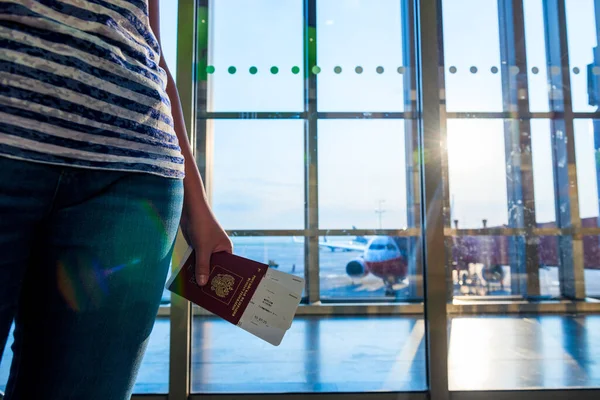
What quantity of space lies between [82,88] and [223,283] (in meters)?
0.30

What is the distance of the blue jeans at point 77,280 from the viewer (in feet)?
1.33

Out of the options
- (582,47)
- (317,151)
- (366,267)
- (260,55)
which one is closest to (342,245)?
(366,267)

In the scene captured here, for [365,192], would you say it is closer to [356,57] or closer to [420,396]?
[356,57]

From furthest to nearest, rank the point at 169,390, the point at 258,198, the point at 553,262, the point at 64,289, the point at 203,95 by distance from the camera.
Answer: the point at 553,262 < the point at 258,198 < the point at 203,95 < the point at 169,390 < the point at 64,289

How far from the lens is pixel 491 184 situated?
108 inches

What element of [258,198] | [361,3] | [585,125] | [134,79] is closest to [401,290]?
[258,198]

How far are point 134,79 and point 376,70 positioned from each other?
95.3 inches

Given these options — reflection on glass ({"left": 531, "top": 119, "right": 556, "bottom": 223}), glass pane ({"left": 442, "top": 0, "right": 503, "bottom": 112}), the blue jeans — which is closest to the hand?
the blue jeans

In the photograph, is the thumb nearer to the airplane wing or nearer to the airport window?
the airport window

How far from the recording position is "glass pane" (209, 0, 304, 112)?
257 centimetres

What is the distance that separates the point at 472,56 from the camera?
255cm

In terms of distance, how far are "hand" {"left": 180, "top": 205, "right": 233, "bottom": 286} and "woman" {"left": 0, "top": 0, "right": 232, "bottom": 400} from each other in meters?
0.10

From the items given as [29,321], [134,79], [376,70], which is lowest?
[29,321]

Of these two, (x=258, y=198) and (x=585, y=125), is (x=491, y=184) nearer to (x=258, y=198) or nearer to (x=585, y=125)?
(x=585, y=125)
